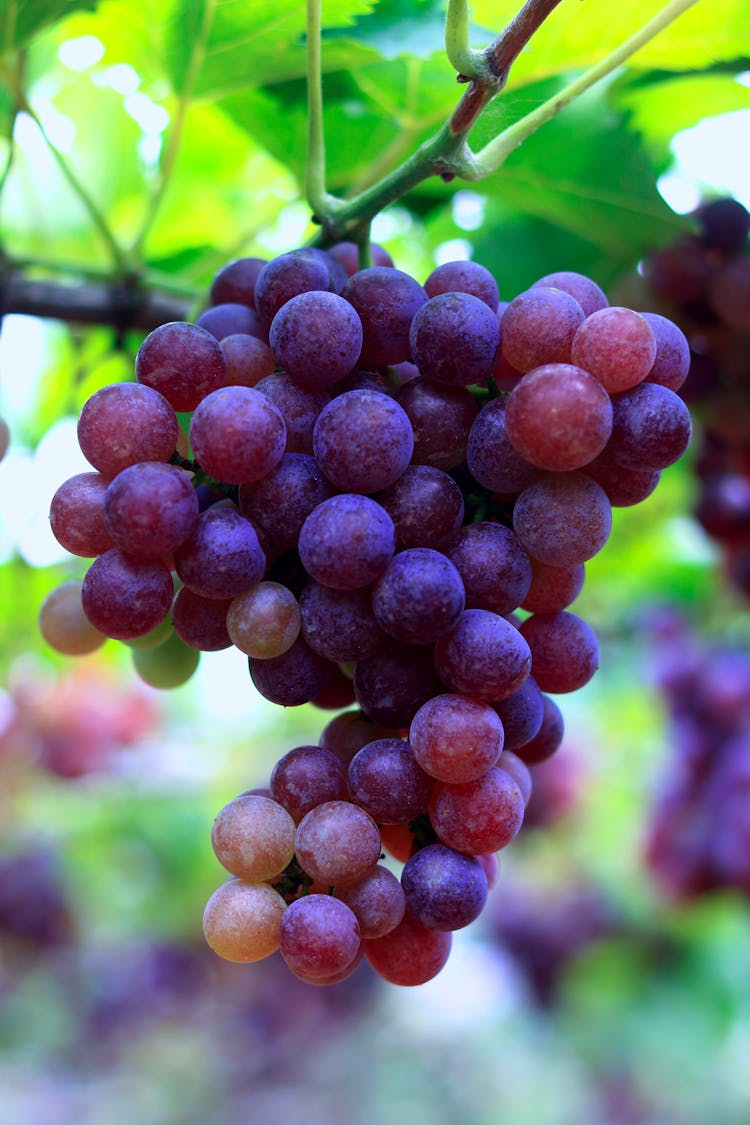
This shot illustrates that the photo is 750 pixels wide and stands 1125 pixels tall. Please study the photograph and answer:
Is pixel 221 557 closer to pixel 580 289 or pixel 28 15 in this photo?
pixel 580 289

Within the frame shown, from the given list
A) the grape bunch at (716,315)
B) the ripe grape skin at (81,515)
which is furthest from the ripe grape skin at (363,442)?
the grape bunch at (716,315)

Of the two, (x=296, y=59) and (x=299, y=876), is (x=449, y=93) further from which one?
(x=299, y=876)

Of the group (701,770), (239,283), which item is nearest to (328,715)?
(701,770)

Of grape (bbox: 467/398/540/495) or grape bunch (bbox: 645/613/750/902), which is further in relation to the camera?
grape bunch (bbox: 645/613/750/902)

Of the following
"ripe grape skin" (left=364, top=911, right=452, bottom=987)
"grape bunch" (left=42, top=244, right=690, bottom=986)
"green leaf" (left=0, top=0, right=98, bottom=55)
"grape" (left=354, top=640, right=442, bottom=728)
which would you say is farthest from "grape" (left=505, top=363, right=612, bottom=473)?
"green leaf" (left=0, top=0, right=98, bottom=55)

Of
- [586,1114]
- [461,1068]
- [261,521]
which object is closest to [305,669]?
[261,521]

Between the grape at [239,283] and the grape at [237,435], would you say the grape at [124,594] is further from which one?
the grape at [239,283]

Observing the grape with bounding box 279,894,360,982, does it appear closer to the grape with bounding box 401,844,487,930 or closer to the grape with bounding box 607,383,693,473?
the grape with bounding box 401,844,487,930
